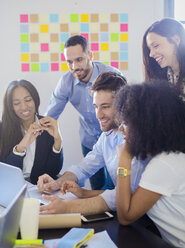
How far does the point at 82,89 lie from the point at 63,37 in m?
0.74

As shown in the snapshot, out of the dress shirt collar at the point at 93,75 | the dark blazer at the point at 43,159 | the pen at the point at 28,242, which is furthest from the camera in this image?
the dress shirt collar at the point at 93,75

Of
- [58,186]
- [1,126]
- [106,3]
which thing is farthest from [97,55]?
[58,186]

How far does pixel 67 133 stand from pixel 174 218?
81.5 inches

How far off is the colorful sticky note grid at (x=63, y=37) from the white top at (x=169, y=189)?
2.11m

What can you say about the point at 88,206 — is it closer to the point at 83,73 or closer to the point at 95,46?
the point at 83,73

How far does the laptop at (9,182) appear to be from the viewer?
1166mm

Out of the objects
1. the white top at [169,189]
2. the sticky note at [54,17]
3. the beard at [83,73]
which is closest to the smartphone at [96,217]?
the white top at [169,189]

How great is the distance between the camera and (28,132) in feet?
6.93

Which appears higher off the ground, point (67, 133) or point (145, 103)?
point (145, 103)

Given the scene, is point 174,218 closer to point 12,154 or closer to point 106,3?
point 12,154

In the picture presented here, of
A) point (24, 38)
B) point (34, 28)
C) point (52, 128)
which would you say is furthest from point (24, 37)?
point (52, 128)

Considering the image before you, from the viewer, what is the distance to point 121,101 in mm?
1223

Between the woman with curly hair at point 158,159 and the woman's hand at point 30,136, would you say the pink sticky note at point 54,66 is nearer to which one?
the woman's hand at point 30,136

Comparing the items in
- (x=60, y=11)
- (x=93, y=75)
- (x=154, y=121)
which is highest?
(x=60, y=11)
